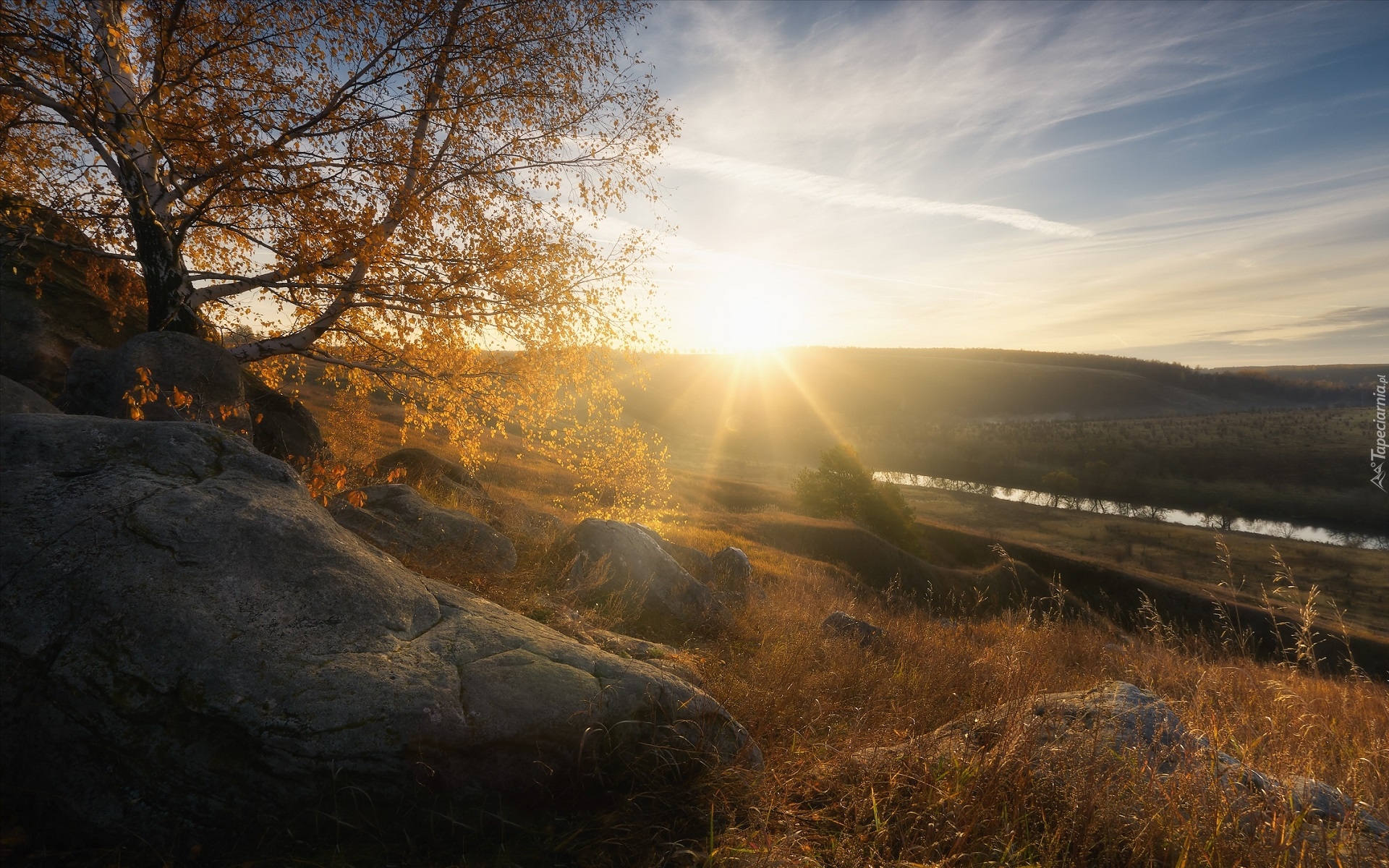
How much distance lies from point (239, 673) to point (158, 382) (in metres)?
6.18

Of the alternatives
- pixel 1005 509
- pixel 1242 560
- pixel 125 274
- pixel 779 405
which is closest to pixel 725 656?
pixel 125 274

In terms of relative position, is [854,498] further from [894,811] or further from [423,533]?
[894,811]

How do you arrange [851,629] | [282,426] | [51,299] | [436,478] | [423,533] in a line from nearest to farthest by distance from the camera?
[423,533] → [851,629] → [51,299] → [282,426] → [436,478]

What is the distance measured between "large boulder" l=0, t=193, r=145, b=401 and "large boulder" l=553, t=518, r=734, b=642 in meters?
7.57

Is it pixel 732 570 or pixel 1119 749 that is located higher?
pixel 1119 749

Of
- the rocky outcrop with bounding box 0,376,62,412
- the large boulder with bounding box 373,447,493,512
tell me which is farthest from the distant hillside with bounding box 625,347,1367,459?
the rocky outcrop with bounding box 0,376,62,412

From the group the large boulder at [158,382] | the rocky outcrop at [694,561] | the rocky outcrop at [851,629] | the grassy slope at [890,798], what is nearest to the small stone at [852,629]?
the rocky outcrop at [851,629]

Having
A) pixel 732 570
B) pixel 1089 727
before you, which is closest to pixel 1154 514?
pixel 732 570

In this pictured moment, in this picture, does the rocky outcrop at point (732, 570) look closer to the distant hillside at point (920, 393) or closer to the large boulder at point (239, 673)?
→ the large boulder at point (239, 673)

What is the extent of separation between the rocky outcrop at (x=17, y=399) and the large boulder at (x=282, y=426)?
12.6 feet

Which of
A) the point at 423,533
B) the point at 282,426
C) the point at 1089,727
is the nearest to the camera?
the point at 1089,727

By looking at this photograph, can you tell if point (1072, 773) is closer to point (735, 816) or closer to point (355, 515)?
point (735, 816)

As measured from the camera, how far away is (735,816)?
340 cm

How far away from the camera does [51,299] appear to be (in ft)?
30.8
